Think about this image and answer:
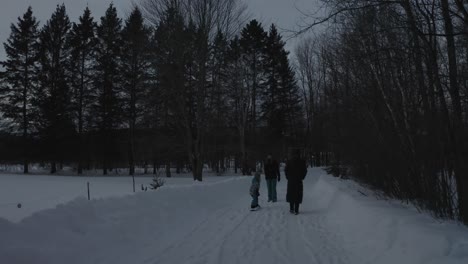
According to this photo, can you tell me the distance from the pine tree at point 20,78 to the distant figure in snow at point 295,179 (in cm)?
4052

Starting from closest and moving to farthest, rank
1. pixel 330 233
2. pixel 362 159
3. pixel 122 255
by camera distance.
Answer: pixel 122 255, pixel 330 233, pixel 362 159

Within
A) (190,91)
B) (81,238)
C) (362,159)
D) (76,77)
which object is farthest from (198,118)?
(76,77)

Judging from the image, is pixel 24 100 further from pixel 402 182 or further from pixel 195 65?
pixel 402 182

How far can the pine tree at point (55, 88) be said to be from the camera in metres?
45.1

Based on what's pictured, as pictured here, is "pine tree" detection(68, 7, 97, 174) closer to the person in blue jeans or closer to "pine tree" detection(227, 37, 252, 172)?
"pine tree" detection(227, 37, 252, 172)

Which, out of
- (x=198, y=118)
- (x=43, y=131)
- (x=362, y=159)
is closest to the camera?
(x=362, y=159)

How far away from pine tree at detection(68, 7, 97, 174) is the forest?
13 centimetres

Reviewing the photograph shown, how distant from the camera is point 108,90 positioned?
4534 centimetres

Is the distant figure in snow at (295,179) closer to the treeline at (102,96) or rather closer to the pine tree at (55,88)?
the treeline at (102,96)

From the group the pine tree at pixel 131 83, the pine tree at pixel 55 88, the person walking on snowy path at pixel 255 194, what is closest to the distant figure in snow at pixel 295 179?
the person walking on snowy path at pixel 255 194

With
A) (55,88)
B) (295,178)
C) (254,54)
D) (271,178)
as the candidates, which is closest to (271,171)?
(271,178)

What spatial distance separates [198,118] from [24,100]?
95.1 ft

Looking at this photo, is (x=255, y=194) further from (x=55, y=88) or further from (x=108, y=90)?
(x=55, y=88)

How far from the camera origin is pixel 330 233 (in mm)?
8602
